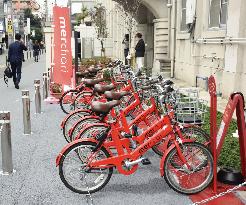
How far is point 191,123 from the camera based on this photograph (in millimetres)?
5039

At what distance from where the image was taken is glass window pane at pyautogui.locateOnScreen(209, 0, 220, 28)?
37.9 feet

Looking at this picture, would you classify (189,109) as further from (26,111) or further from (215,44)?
(215,44)

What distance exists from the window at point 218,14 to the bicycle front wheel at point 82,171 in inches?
316

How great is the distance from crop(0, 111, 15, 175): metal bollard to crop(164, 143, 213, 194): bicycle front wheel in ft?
7.62

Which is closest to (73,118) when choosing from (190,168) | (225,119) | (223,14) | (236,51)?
(190,168)

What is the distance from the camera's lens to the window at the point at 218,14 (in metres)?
11.1

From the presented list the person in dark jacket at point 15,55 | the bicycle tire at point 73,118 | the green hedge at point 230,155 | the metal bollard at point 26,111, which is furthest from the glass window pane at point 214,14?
the person in dark jacket at point 15,55

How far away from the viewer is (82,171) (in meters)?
4.46

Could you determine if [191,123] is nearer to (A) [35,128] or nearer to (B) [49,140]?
(B) [49,140]

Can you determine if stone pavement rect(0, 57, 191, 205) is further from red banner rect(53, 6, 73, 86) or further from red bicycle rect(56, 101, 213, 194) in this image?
red banner rect(53, 6, 73, 86)

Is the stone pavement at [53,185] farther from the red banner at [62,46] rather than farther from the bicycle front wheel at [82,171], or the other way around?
the red banner at [62,46]

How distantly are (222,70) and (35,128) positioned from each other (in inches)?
240

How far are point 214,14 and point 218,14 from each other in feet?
1.30

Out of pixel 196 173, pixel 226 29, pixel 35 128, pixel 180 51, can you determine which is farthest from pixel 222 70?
pixel 196 173
